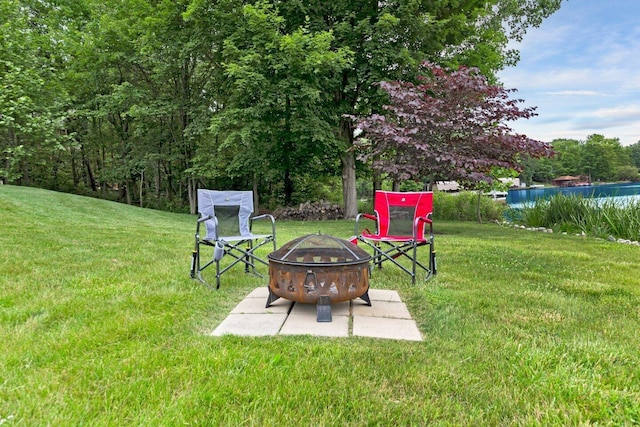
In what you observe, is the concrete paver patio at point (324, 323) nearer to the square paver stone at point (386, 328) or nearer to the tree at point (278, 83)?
the square paver stone at point (386, 328)

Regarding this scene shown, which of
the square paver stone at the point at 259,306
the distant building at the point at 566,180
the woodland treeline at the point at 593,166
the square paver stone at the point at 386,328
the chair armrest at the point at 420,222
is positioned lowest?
the square paver stone at the point at 386,328

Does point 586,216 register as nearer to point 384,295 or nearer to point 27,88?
point 384,295

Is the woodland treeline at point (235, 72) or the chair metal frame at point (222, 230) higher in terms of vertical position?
the woodland treeline at point (235, 72)

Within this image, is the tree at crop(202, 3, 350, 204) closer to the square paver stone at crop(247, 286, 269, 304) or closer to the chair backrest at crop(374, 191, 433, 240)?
the chair backrest at crop(374, 191, 433, 240)

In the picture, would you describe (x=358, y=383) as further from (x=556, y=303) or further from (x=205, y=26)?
(x=205, y=26)

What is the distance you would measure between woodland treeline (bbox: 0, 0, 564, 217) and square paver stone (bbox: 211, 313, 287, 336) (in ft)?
18.3

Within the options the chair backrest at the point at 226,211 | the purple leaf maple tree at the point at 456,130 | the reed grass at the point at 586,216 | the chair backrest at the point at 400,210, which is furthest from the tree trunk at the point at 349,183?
the chair backrest at the point at 226,211

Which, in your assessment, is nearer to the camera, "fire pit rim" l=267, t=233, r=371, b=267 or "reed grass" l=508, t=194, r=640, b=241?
"fire pit rim" l=267, t=233, r=371, b=267

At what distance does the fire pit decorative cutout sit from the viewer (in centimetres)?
251

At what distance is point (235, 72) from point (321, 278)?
25.4 ft

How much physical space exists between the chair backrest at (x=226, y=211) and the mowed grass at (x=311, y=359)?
0.54m

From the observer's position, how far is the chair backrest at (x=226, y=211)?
12.4ft

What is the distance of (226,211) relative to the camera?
13.0 ft

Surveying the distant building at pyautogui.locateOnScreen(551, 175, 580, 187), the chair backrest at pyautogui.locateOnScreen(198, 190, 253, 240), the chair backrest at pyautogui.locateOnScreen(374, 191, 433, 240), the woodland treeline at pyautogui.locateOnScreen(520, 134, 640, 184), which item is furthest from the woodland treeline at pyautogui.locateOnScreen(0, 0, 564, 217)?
the distant building at pyautogui.locateOnScreen(551, 175, 580, 187)
